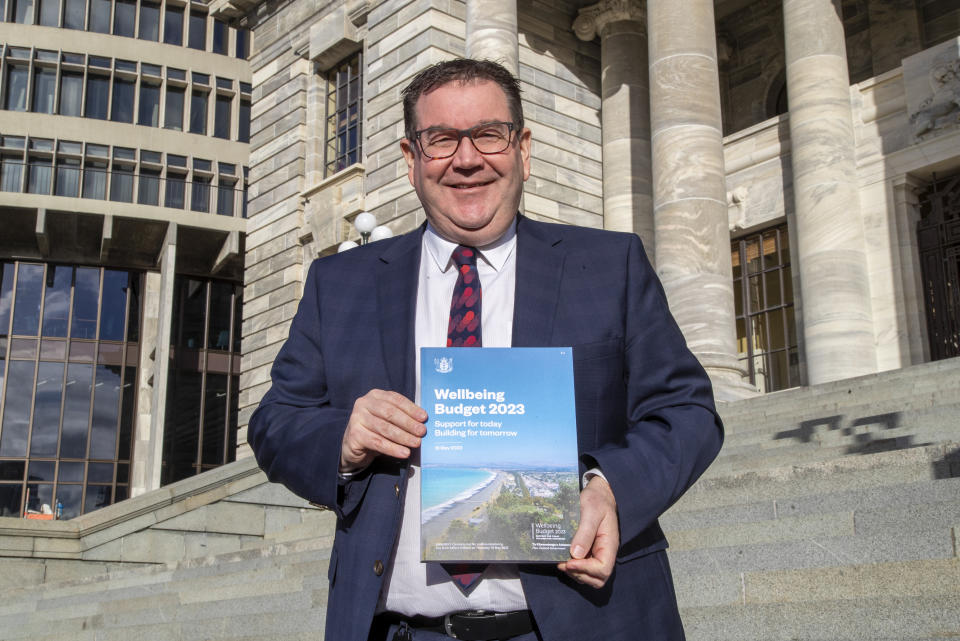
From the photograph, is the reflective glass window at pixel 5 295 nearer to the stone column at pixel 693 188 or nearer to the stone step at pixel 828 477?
the stone column at pixel 693 188

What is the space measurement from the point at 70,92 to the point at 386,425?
38.8 meters

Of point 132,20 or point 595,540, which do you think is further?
point 132,20

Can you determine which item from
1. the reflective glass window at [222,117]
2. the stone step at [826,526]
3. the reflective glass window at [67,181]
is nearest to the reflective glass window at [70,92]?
the reflective glass window at [67,181]

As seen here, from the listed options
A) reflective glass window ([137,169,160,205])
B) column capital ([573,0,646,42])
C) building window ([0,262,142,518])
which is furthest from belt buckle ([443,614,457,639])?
building window ([0,262,142,518])

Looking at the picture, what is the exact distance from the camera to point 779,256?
19.1 meters

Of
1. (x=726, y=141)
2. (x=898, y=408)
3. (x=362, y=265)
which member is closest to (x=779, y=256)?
(x=726, y=141)

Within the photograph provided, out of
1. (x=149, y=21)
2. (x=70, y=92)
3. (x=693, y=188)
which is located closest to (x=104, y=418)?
(x=70, y=92)

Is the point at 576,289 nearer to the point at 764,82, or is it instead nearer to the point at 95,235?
the point at 764,82

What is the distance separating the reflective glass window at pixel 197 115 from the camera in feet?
127

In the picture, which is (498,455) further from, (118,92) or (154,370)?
(118,92)

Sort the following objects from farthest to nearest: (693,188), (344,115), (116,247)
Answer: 1. (116,247)
2. (344,115)
3. (693,188)

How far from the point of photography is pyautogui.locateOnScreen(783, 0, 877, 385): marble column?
16016mm

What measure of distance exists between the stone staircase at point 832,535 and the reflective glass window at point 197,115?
1279 inches

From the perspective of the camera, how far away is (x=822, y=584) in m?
5.64
